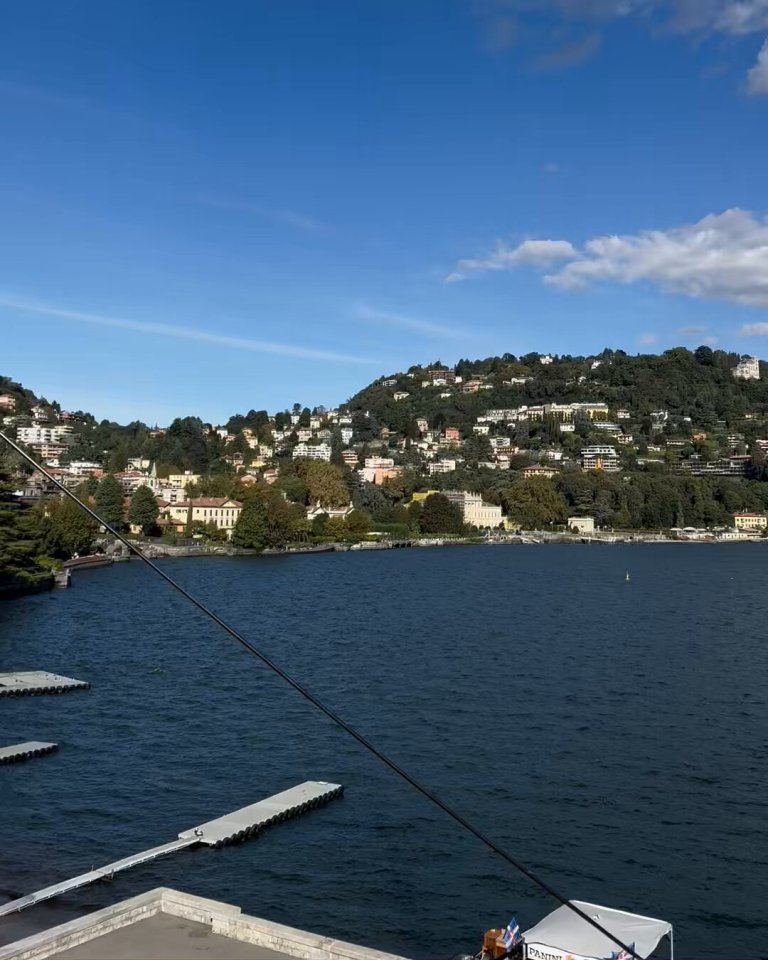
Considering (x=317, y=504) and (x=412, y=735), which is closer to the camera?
(x=412, y=735)

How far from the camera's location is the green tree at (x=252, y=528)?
2041 inches

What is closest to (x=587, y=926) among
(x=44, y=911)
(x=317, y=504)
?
(x=44, y=911)

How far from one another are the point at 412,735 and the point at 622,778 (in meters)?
2.94

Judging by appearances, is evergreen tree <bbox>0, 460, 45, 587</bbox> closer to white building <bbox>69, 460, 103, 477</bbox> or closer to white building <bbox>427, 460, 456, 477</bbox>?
white building <bbox>69, 460, 103, 477</bbox>

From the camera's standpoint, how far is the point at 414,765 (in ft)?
39.0

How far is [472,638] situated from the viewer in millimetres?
21812

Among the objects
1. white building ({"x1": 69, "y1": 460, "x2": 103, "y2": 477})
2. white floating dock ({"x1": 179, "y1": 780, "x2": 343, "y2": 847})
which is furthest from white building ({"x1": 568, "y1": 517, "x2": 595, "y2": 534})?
white floating dock ({"x1": 179, "y1": 780, "x2": 343, "y2": 847})

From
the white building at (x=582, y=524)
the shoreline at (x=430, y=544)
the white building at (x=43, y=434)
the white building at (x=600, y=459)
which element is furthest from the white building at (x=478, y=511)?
the white building at (x=43, y=434)

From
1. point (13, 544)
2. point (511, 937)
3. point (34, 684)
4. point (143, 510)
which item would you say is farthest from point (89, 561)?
point (511, 937)

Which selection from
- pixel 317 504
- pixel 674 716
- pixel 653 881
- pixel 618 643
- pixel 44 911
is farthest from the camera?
pixel 317 504

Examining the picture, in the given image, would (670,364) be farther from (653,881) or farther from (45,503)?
(653,881)

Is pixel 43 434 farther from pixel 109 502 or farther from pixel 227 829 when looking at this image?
pixel 227 829

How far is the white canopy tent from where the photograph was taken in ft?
21.7

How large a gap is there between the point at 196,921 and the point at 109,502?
155ft
